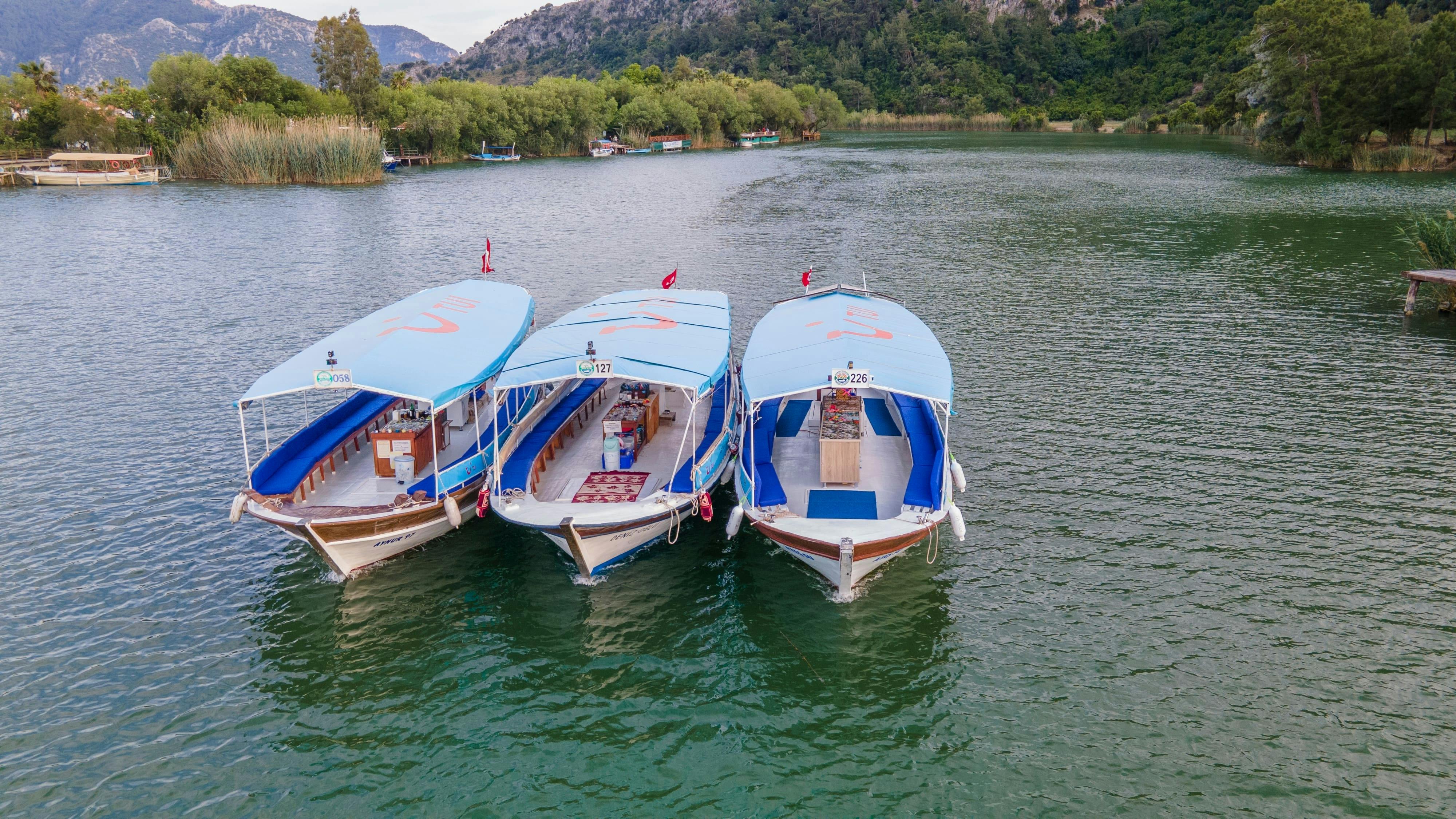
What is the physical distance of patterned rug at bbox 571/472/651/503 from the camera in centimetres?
1808

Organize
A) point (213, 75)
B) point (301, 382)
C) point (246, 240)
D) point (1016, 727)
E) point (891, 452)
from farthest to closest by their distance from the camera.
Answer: point (213, 75) < point (246, 240) < point (891, 452) < point (301, 382) < point (1016, 727)

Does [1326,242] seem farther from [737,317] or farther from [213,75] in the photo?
[213,75]

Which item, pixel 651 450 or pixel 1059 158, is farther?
pixel 1059 158

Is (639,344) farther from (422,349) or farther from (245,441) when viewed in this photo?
(245,441)

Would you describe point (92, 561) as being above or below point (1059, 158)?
below

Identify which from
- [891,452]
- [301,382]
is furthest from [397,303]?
[891,452]

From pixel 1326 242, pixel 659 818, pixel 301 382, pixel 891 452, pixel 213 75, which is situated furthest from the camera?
pixel 213 75

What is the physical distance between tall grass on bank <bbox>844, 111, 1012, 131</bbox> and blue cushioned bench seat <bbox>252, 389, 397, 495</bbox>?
17362cm

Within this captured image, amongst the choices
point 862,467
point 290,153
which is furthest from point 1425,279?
point 290,153

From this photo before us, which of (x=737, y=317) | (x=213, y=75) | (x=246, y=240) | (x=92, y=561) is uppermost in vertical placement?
(x=213, y=75)

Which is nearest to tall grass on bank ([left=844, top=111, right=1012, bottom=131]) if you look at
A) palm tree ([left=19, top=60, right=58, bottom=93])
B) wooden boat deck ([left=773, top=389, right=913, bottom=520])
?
palm tree ([left=19, top=60, right=58, bottom=93])

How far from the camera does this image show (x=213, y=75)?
323 feet

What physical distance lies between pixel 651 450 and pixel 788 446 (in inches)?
129

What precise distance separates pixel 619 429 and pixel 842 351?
17.2 feet
